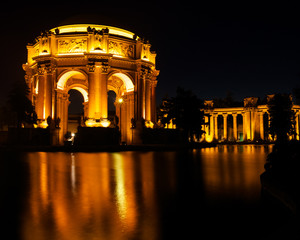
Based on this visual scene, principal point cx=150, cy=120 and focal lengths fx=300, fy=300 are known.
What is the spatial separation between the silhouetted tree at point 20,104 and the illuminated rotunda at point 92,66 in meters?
1.84

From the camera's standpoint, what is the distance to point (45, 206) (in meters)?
5.95

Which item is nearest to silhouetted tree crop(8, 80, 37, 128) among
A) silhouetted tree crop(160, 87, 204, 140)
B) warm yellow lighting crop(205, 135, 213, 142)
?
silhouetted tree crop(160, 87, 204, 140)

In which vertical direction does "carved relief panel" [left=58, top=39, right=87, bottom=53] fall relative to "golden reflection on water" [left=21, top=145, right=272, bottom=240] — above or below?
above

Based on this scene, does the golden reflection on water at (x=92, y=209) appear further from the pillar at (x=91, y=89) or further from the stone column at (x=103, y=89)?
the stone column at (x=103, y=89)

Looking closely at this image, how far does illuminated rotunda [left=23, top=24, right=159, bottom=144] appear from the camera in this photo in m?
37.4

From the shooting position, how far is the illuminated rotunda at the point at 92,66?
123 ft

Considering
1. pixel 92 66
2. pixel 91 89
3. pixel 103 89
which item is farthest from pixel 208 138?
pixel 92 66

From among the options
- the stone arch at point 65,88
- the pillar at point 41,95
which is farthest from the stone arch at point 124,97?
the pillar at point 41,95

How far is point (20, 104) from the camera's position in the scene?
3544cm

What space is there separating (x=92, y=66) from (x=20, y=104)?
9.63m

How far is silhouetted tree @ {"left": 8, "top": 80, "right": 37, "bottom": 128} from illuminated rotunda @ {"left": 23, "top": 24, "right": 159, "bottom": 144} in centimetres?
184

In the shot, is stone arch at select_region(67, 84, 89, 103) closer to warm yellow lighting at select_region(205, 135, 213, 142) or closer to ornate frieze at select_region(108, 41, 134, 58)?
ornate frieze at select_region(108, 41, 134, 58)

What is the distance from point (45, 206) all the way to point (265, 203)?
4493mm

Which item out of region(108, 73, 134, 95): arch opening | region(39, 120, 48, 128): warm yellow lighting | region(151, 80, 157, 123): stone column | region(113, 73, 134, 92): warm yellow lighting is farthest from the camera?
region(151, 80, 157, 123): stone column
